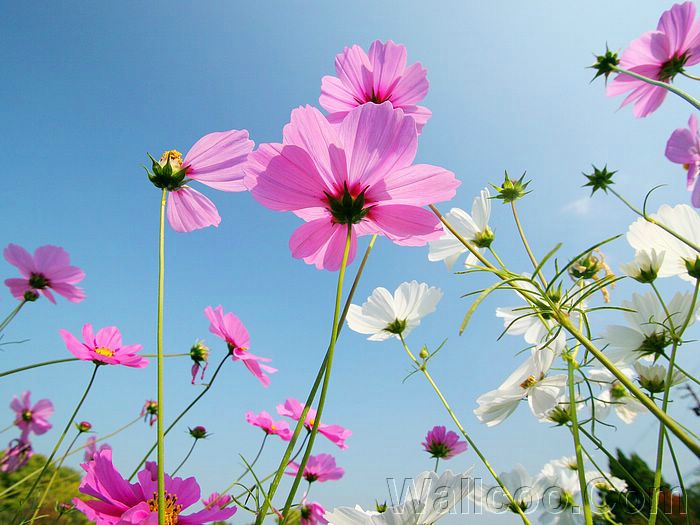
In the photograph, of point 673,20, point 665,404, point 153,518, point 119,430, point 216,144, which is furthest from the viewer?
point 119,430

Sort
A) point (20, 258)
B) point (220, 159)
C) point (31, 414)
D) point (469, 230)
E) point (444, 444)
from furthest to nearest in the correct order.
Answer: point (31, 414) → point (444, 444) → point (20, 258) → point (469, 230) → point (220, 159)

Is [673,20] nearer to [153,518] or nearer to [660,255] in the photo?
[660,255]

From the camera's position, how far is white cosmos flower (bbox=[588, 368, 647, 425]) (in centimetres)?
64

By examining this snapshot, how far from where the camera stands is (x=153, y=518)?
28 cm

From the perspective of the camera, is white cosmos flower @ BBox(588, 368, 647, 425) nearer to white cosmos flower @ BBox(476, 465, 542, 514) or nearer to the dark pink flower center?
white cosmos flower @ BBox(476, 465, 542, 514)

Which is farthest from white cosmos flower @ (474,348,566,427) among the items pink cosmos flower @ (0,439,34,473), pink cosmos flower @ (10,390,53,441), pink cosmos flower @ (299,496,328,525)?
pink cosmos flower @ (10,390,53,441)

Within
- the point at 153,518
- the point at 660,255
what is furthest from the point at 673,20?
the point at 153,518

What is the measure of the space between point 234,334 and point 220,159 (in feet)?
1.19

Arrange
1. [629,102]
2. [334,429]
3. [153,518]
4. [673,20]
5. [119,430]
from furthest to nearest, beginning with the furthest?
[119,430]
[334,429]
[629,102]
[673,20]
[153,518]

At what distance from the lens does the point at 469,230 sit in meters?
0.83

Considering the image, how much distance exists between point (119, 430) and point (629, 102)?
148cm

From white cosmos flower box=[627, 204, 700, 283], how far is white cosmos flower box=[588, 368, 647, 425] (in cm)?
19

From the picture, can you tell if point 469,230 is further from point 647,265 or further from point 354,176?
point 354,176

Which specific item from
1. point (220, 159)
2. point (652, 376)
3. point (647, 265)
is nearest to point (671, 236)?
point (647, 265)
